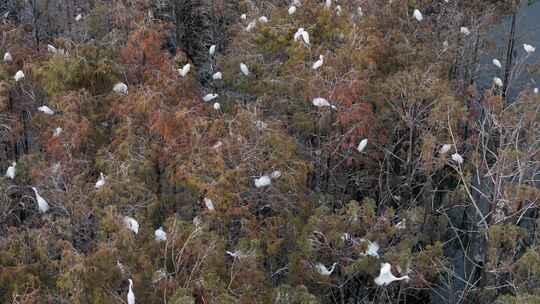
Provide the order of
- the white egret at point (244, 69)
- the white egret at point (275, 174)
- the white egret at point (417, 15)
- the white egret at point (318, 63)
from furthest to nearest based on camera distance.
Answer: the white egret at point (417, 15), the white egret at point (244, 69), the white egret at point (318, 63), the white egret at point (275, 174)

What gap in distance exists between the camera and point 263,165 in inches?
300

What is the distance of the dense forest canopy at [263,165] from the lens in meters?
6.48

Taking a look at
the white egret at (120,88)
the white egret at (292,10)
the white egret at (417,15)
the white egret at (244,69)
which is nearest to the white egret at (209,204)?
the white egret at (120,88)

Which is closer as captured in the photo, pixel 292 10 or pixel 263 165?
→ pixel 263 165

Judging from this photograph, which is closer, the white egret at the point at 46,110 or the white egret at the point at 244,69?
the white egret at the point at 46,110

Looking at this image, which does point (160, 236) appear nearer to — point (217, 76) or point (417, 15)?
point (217, 76)

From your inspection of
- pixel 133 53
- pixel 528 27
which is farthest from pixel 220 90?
pixel 528 27

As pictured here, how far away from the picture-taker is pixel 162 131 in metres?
8.20

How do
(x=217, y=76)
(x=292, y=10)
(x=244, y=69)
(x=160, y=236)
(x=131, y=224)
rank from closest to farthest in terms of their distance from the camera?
(x=131, y=224)
(x=160, y=236)
(x=244, y=69)
(x=217, y=76)
(x=292, y=10)

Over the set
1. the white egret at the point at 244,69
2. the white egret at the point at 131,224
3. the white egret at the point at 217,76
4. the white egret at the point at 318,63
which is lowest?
the white egret at the point at 217,76

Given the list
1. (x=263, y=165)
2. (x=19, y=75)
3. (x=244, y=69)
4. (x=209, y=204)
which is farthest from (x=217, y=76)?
(x=209, y=204)

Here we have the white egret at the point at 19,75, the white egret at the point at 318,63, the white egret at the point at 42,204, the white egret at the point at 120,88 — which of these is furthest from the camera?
the white egret at the point at 318,63

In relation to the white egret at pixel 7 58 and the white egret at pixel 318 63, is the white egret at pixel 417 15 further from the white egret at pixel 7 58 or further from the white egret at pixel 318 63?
the white egret at pixel 7 58

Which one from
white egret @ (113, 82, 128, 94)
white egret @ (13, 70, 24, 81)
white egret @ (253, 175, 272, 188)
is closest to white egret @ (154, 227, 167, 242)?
white egret @ (253, 175, 272, 188)
